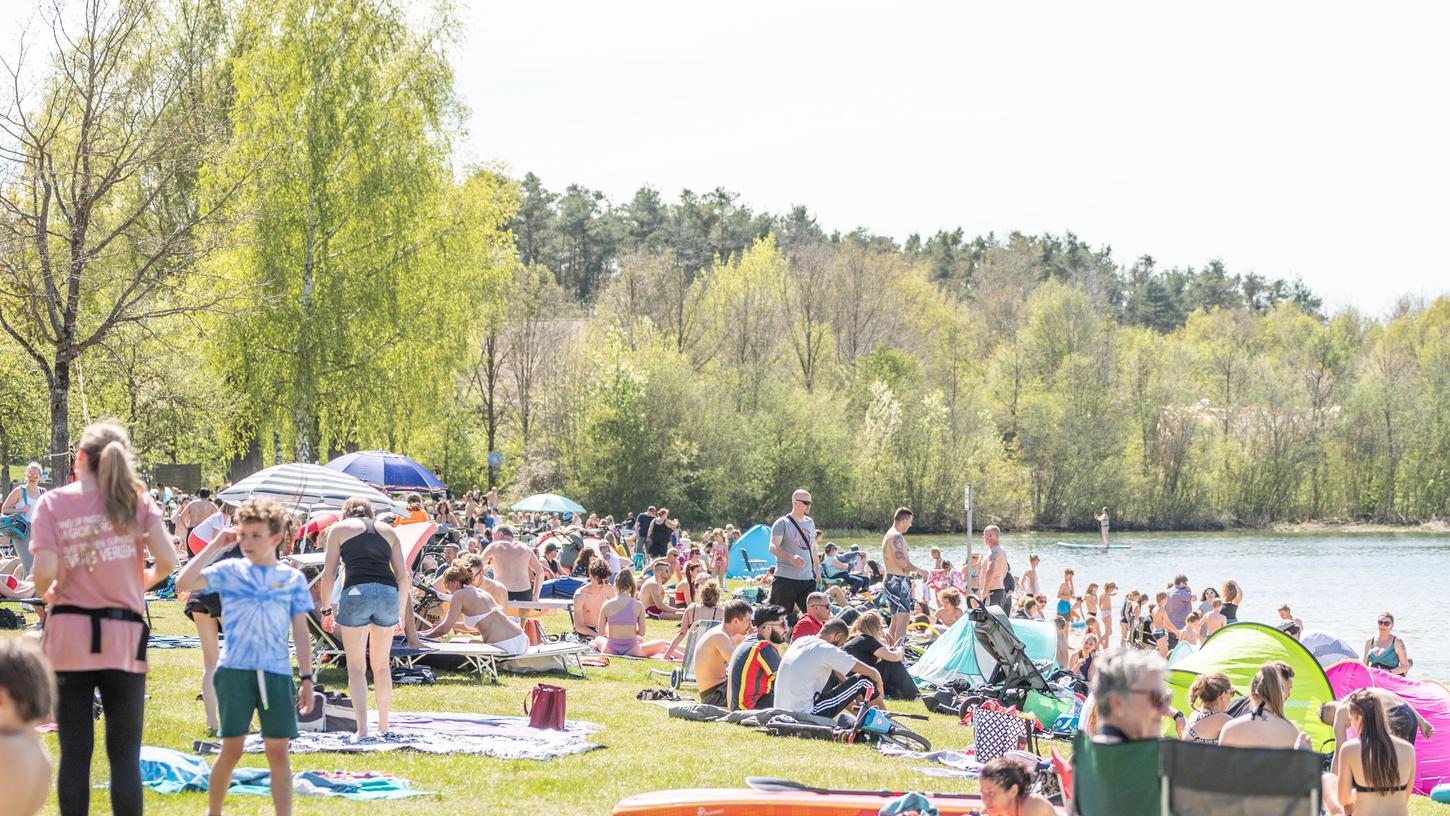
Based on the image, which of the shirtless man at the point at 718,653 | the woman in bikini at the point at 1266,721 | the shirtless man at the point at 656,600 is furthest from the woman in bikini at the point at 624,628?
the woman in bikini at the point at 1266,721

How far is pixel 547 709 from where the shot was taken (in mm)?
8773

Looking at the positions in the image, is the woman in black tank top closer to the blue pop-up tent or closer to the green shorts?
the green shorts

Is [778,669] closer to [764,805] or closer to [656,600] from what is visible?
[764,805]

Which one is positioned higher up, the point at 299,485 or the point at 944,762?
the point at 299,485

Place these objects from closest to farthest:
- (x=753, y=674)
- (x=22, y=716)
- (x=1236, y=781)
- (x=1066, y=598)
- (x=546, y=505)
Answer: (x=1236, y=781) → (x=22, y=716) → (x=753, y=674) → (x=1066, y=598) → (x=546, y=505)

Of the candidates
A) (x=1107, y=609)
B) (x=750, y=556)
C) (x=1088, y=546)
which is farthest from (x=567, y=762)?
(x=1088, y=546)

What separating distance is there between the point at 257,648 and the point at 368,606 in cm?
231

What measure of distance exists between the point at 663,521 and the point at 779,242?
55.5 metres

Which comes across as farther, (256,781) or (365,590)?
(365,590)

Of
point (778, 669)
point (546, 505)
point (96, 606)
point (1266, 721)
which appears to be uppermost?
point (546, 505)

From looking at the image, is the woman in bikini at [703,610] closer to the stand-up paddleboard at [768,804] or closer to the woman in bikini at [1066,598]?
the stand-up paddleboard at [768,804]

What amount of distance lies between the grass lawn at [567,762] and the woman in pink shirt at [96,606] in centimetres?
118

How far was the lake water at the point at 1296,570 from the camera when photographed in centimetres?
2558

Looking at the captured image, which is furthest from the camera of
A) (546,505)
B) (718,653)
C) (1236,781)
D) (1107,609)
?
(546,505)
